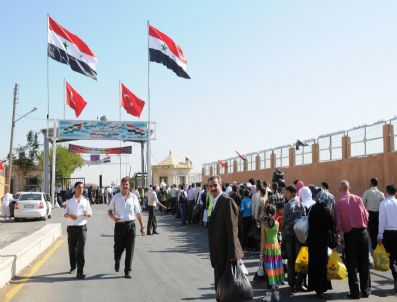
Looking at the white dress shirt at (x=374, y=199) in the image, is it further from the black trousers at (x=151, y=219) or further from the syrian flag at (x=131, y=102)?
the syrian flag at (x=131, y=102)

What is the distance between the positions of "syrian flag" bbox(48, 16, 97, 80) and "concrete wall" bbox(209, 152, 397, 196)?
1525cm

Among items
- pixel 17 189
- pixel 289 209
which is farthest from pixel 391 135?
pixel 17 189

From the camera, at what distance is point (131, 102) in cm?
4022

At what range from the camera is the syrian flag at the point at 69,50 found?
3462 cm

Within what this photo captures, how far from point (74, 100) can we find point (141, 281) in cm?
3094

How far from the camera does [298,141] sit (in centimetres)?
2512

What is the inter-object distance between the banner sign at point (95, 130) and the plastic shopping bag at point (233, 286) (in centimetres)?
3299

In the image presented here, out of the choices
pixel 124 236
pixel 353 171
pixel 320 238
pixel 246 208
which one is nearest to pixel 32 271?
pixel 124 236

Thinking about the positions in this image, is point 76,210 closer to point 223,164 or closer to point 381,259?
point 381,259

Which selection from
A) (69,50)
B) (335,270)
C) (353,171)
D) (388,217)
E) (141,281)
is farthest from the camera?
(69,50)

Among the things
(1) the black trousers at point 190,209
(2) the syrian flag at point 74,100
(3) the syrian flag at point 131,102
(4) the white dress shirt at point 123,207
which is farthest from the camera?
(3) the syrian flag at point 131,102

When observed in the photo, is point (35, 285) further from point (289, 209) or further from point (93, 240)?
point (93, 240)

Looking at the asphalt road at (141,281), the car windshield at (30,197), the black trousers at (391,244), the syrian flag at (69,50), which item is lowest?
the asphalt road at (141,281)

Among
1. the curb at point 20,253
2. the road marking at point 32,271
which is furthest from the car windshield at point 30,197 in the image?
the curb at point 20,253
